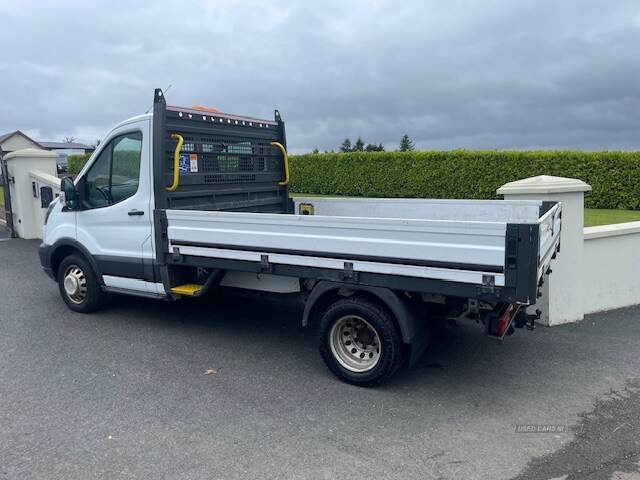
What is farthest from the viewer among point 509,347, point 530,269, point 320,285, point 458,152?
point 458,152

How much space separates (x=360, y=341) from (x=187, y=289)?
198cm

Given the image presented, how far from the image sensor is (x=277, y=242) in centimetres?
471

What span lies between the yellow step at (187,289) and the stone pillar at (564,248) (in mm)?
3502

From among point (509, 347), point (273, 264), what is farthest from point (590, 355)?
point (273, 264)

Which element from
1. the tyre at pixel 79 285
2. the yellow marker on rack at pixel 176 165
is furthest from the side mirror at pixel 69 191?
the yellow marker on rack at pixel 176 165

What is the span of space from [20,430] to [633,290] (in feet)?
22.4

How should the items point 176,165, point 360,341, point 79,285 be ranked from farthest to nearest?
point 79,285 < point 176,165 < point 360,341

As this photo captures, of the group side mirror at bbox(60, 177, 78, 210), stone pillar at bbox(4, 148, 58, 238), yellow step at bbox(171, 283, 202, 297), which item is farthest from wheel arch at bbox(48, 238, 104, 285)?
stone pillar at bbox(4, 148, 58, 238)

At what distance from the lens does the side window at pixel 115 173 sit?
230 inches

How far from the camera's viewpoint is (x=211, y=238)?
514cm

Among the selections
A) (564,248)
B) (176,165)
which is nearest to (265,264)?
(176,165)

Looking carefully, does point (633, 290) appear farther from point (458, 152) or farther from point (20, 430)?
point (458, 152)

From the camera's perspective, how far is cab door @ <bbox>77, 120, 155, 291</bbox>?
18.8 ft

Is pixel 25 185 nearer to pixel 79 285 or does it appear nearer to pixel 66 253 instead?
pixel 66 253
